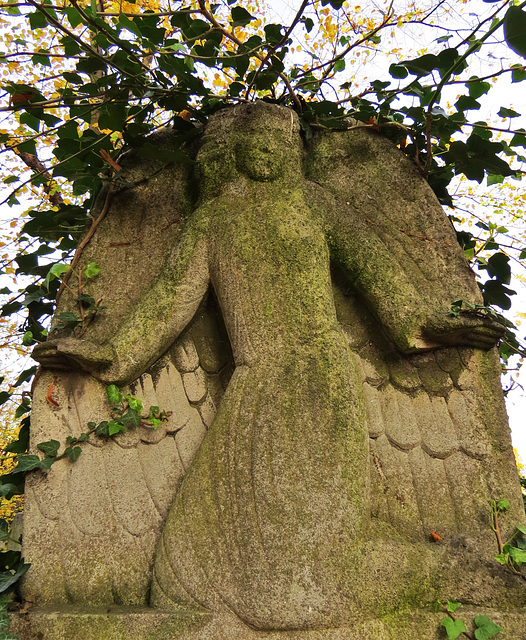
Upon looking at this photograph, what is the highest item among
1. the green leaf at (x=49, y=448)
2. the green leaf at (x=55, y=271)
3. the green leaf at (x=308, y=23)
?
the green leaf at (x=308, y=23)

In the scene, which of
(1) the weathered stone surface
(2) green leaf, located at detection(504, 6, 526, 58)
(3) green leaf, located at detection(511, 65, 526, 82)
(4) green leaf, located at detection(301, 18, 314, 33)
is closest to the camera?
(1) the weathered stone surface

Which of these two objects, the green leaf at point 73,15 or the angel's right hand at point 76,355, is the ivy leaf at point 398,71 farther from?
the angel's right hand at point 76,355

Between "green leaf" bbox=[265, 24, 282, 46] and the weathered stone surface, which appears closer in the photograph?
the weathered stone surface

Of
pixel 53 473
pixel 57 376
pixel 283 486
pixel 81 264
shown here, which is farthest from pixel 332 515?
pixel 81 264

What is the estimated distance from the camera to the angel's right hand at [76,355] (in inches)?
87.2

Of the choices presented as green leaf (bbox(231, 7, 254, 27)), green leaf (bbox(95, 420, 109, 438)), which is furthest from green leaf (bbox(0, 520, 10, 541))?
green leaf (bbox(231, 7, 254, 27))

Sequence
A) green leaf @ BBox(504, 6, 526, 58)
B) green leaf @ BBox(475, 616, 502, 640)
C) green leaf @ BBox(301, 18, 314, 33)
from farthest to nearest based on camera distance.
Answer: green leaf @ BBox(301, 18, 314, 33)
green leaf @ BBox(504, 6, 526, 58)
green leaf @ BBox(475, 616, 502, 640)

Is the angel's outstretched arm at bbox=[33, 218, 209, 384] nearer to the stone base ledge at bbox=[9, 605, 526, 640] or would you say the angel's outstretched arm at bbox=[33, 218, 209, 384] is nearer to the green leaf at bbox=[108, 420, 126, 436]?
the green leaf at bbox=[108, 420, 126, 436]

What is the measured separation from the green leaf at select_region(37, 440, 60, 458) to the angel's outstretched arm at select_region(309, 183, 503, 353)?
159cm

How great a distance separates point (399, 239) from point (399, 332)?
1.98 feet

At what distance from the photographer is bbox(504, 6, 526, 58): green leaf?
2004 mm

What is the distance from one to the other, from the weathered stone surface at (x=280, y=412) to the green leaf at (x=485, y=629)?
9 centimetres

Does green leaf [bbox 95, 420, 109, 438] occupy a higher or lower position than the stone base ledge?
higher

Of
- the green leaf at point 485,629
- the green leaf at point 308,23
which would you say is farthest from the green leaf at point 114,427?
the green leaf at point 308,23
